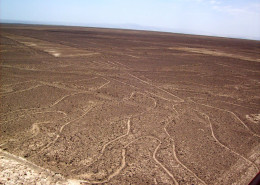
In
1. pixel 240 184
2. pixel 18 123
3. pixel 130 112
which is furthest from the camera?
pixel 130 112

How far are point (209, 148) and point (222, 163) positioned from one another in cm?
53

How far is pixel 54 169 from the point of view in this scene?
12.1 ft

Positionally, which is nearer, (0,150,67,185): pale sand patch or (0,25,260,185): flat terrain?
(0,150,67,185): pale sand patch

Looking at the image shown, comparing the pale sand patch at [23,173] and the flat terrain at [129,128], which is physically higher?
the flat terrain at [129,128]

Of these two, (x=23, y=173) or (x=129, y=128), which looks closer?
(x=23, y=173)

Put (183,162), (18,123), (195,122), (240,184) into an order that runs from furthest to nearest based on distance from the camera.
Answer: (195,122)
(18,123)
(183,162)
(240,184)

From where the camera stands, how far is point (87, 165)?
3832mm

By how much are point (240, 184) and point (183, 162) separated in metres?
1.01

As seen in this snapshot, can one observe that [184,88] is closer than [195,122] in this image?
No

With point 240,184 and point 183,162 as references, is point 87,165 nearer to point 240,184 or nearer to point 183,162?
point 183,162

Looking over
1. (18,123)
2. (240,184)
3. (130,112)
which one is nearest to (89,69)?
(130,112)

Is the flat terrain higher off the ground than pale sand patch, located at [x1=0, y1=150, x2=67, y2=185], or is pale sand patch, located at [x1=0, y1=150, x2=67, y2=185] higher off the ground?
the flat terrain

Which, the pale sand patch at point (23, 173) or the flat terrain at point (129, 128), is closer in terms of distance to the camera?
the pale sand patch at point (23, 173)

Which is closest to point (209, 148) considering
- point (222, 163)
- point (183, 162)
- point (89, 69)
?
point (222, 163)
